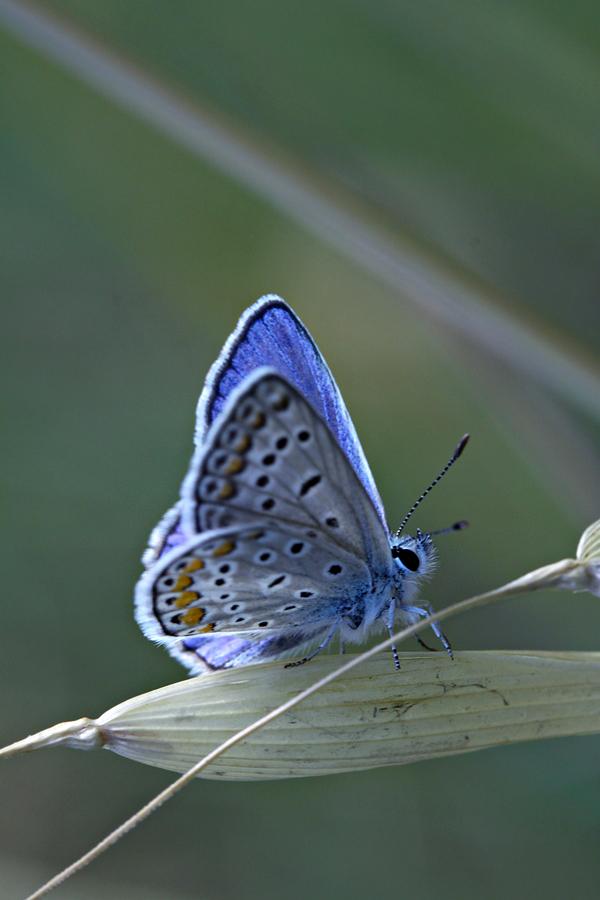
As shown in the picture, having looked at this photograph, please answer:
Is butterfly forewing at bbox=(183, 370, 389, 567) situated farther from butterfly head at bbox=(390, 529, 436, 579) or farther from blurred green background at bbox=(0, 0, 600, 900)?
blurred green background at bbox=(0, 0, 600, 900)

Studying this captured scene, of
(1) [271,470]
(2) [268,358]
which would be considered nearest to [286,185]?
(2) [268,358]

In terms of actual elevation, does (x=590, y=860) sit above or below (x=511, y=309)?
below

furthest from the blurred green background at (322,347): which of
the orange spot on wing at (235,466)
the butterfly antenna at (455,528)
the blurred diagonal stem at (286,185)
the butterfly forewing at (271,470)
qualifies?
the orange spot on wing at (235,466)

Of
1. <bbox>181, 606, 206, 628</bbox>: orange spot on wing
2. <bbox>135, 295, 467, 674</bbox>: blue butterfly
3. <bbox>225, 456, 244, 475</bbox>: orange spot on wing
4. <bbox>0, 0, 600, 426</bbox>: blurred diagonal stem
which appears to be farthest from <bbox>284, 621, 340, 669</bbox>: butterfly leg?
<bbox>0, 0, 600, 426</bbox>: blurred diagonal stem

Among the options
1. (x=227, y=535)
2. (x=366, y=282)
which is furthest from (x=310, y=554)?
(x=366, y=282)

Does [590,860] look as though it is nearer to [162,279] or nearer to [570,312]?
[570,312]

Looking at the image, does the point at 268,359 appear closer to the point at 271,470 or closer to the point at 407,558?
the point at 271,470
